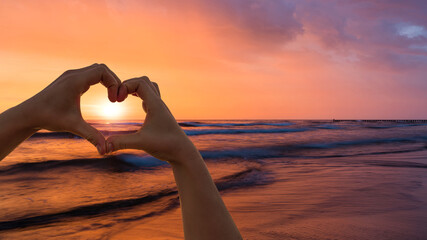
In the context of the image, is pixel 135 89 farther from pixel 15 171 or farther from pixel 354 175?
pixel 15 171

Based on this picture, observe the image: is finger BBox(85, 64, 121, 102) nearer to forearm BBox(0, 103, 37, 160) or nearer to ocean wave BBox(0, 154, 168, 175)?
forearm BBox(0, 103, 37, 160)

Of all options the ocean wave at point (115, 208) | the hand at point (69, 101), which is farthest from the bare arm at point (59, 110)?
the ocean wave at point (115, 208)

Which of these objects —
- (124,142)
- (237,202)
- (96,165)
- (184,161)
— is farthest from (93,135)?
(96,165)

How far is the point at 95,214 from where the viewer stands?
3.14 m

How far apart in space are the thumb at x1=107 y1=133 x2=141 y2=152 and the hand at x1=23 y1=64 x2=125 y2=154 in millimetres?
40

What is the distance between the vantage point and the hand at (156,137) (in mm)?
1204

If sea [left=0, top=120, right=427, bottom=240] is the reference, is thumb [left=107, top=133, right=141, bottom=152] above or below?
above

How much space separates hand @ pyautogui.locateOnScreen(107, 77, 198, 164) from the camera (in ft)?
3.95

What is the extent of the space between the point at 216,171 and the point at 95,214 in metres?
2.99

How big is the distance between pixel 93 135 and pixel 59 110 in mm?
179

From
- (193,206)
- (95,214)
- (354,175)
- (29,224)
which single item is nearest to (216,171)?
(354,175)

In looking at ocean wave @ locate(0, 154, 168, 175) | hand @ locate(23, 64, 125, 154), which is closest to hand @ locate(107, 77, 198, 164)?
hand @ locate(23, 64, 125, 154)

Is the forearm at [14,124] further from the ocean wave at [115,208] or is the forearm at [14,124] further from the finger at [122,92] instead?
the ocean wave at [115,208]

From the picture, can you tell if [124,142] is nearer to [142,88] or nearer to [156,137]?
[156,137]
